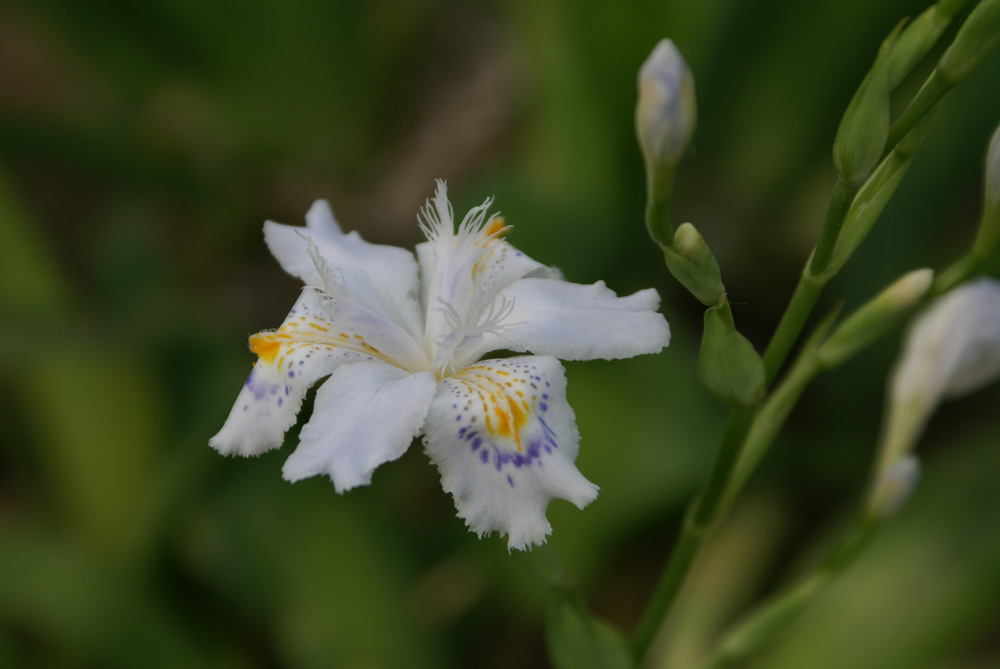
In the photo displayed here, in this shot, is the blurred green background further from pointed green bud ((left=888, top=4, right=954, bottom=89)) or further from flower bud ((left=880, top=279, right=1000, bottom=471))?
pointed green bud ((left=888, top=4, right=954, bottom=89))

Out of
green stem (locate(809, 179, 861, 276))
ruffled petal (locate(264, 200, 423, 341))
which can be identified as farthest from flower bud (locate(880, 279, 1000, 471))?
ruffled petal (locate(264, 200, 423, 341))

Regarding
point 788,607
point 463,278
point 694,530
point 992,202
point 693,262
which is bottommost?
point 788,607

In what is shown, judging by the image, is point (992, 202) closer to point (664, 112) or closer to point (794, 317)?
point (794, 317)

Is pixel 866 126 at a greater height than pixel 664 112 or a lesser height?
lesser

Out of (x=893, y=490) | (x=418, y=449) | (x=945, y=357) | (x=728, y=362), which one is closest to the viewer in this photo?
(x=728, y=362)

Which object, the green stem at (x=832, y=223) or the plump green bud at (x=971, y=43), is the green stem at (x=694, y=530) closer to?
the green stem at (x=832, y=223)

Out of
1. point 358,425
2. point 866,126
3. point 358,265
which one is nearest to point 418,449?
point 358,265

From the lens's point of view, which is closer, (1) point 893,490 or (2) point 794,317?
(2) point 794,317
